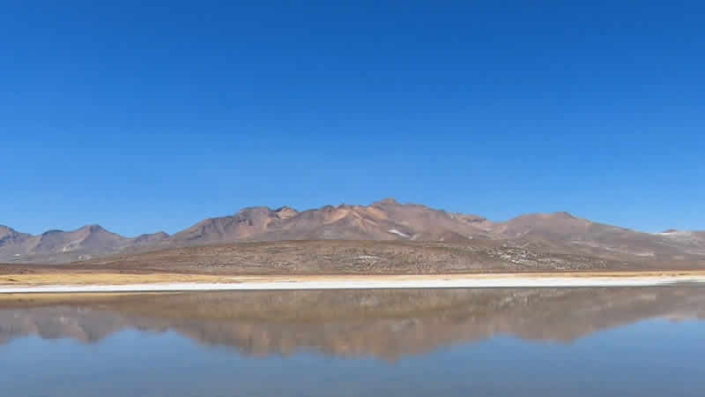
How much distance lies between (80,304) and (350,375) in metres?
34.1

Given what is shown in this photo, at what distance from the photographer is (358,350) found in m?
22.3

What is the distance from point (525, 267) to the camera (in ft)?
367

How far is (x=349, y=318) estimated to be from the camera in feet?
108

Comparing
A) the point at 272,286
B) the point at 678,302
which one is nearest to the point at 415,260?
the point at 272,286

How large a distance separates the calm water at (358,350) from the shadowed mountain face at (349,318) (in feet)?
0.43

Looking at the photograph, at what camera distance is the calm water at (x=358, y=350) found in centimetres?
1656

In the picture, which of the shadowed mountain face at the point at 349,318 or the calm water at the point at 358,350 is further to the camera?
the shadowed mountain face at the point at 349,318

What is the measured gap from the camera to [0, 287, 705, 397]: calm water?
1656cm

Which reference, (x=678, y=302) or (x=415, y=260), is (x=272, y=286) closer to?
(x=678, y=302)

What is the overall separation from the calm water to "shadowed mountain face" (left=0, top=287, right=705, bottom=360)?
0.13m

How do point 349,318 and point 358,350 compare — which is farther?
point 349,318

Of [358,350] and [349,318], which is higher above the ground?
[349,318]

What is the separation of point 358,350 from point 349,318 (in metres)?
10.8

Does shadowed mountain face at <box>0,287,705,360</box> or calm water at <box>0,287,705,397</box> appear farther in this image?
shadowed mountain face at <box>0,287,705,360</box>
